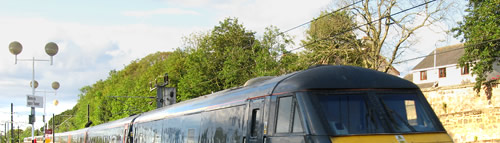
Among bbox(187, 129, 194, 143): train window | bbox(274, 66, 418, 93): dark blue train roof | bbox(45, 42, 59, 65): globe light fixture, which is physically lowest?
bbox(187, 129, 194, 143): train window

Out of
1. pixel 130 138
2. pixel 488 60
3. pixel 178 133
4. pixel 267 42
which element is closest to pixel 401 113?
pixel 178 133

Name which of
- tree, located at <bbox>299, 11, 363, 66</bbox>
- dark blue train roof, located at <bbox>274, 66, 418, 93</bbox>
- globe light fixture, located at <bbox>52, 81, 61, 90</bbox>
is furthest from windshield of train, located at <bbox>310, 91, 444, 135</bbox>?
globe light fixture, located at <bbox>52, 81, 61, 90</bbox>

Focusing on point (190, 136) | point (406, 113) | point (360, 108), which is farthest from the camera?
point (190, 136)

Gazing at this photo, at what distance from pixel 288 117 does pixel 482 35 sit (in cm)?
2497

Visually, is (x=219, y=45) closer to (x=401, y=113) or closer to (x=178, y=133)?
(x=178, y=133)

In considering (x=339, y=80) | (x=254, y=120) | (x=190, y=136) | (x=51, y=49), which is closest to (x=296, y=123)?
(x=339, y=80)

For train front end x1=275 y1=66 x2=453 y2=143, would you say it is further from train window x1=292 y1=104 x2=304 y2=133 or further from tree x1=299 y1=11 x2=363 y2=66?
tree x1=299 y1=11 x2=363 y2=66

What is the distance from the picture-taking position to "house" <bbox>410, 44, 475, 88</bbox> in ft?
174

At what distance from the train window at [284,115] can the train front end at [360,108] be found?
180 millimetres

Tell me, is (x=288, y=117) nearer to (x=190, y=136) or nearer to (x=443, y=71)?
(x=190, y=136)

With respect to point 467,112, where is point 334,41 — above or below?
above

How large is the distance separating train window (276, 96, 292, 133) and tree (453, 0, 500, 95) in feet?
76.2

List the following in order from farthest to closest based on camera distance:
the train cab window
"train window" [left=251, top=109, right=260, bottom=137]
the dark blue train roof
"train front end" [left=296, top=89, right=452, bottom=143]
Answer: "train window" [left=251, top=109, right=260, bottom=137], the dark blue train roof, the train cab window, "train front end" [left=296, top=89, right=452, bottom=143]

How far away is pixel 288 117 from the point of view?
29.2 feet
